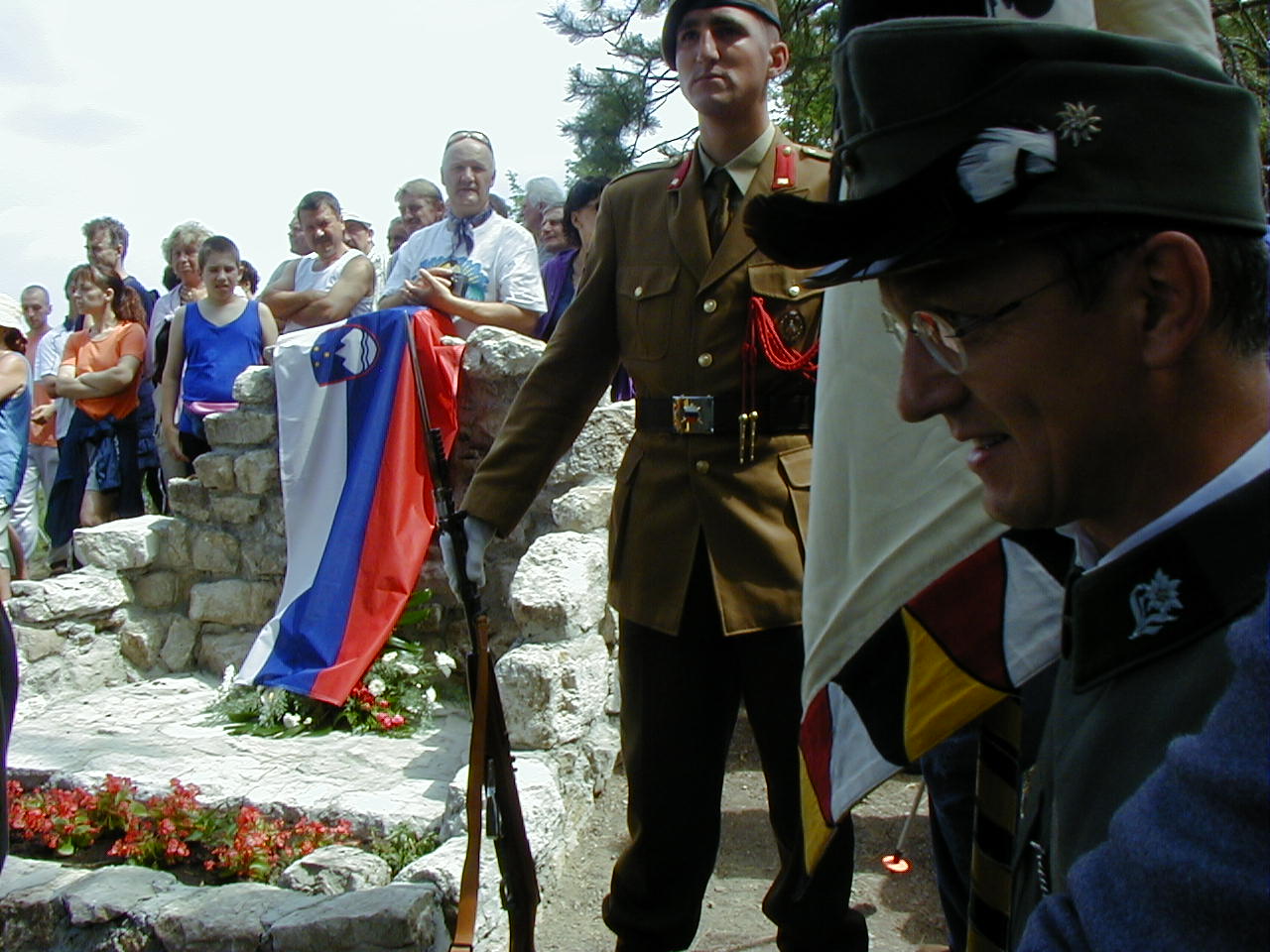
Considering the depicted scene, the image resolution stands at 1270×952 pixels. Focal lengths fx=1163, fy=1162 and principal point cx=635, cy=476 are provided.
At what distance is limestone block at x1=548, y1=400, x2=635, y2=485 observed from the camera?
4574 mm

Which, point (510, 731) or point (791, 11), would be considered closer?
point (510, 731)

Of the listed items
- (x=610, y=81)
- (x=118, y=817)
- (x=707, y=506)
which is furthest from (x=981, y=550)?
(x=610, y=81)

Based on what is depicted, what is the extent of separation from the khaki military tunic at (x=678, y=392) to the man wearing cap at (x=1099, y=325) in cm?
132

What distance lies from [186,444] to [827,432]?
4696 millimetres

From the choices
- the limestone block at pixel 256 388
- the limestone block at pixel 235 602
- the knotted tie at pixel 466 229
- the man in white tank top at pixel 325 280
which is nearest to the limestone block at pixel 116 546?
the limestone block at pixel 235 602

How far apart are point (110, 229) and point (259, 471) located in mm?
2317

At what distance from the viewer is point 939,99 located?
0.99m

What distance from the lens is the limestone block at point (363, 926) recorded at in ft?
8.95

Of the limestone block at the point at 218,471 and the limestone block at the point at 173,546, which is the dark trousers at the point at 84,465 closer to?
the limestone block at the point at 173,546

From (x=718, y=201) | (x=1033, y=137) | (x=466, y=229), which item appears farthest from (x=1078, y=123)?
(x=466, y=229)

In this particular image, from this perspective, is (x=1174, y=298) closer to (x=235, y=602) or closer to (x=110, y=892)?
(x=110, y=892)

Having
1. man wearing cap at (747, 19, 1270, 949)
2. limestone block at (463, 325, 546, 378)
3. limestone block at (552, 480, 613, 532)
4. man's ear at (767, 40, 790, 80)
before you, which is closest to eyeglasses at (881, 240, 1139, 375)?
man wearing cap at (747, 19, 1270, 949)

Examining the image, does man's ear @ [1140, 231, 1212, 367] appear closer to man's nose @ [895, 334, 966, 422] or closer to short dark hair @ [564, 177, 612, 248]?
man's nose @ [895, 334, 966, 422]

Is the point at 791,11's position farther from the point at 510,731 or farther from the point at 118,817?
the point at 118,817
